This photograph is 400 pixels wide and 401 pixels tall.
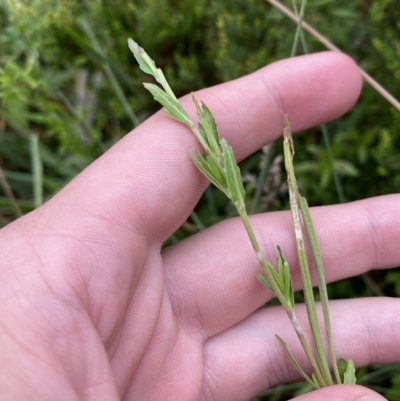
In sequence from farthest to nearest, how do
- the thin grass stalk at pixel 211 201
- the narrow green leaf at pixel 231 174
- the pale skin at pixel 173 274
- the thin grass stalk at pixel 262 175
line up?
the thin grass stalk at pixel 211 201
the thin grass stalk at pixel 262 175
the narrow green leaf at pixel 231 174
the pale skin at pixel 173 274

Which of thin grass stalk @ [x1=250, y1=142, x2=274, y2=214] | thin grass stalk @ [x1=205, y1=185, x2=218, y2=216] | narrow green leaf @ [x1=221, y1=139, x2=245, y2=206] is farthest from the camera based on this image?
thin grass stalk @ [x1=205, y1=185, x2=218, y2=216]

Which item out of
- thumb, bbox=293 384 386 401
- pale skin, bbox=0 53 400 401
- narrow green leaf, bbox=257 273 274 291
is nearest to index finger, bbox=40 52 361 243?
pale skin, bbox=0 53 400 401

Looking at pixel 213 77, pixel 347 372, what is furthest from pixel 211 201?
pixel 347 372

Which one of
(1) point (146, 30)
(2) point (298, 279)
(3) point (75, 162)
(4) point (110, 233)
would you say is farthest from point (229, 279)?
(1) point (146, 30)

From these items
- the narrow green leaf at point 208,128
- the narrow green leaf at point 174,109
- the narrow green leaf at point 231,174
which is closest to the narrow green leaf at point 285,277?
the narrow green leaf at point 231,174

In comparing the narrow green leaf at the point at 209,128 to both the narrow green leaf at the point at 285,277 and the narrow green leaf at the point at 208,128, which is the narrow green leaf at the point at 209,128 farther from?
the narrow green leaf at the point at 285,277

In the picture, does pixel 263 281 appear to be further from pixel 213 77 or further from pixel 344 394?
pixel 213 77

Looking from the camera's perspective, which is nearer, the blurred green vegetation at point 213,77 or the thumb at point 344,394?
the thumb at point 344,394

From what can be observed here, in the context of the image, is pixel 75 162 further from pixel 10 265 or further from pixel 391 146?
pixel 391 146

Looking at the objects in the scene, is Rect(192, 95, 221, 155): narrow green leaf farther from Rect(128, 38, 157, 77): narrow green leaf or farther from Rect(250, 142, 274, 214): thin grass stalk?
Rect(250, 142, 274, 214): thin grass stalk
